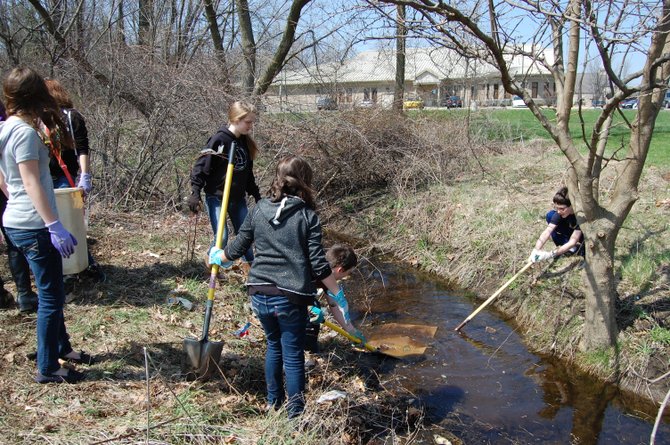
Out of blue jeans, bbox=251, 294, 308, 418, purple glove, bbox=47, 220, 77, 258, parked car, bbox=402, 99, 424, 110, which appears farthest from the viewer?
parked car, bbox=402, 99, 424, 110

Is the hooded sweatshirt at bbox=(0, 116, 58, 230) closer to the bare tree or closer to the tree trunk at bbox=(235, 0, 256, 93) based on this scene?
the bare tree

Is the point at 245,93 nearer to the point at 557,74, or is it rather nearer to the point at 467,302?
the point at 467,302

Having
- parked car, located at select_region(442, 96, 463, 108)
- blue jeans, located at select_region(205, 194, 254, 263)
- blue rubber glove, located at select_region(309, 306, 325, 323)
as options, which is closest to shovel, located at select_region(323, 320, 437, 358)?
blue rubber glove, located at select_region(309, 306, 325, 323)

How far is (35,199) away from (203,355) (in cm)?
151

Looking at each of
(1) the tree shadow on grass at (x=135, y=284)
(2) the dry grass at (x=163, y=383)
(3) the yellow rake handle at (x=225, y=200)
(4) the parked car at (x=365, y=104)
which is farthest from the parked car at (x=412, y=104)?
(3) the yellow rake handle at (x=225, y=200)

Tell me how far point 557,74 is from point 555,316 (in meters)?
2.42

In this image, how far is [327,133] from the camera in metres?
9.47

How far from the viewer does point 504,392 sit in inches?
188

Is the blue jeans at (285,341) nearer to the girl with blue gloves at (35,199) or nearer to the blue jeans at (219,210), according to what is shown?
the girl with blue gloves at (35,199)

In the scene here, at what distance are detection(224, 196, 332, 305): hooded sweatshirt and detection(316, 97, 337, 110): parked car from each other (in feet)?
22.1

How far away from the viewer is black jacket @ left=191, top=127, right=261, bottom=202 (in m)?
4.84

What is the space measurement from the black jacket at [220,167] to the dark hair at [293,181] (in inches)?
67.2

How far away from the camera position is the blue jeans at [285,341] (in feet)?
10.7

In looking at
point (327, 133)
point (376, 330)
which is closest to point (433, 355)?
point (376, 330)
